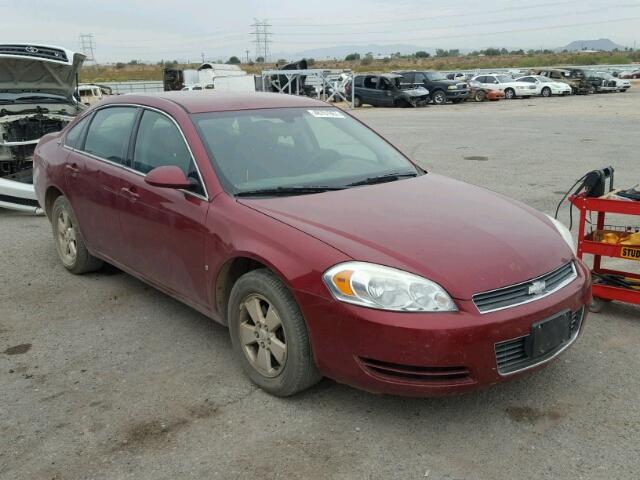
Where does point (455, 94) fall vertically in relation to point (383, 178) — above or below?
above

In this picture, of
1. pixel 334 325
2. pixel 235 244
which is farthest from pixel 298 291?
pixel 235 244

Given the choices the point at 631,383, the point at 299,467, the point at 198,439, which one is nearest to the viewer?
the point at 299,467

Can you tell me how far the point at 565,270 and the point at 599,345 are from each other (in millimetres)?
946

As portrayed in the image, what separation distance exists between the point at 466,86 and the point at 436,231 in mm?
32450

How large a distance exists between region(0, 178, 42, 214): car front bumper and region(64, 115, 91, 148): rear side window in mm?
2512

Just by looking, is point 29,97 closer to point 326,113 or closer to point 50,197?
point 50,197

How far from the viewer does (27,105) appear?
29.5 ft

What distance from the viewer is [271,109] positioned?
14.6 ft

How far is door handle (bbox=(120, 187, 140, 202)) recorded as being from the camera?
14.1 feet

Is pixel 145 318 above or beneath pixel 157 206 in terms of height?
beneath

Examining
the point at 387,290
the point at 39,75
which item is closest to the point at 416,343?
the point at 387,290

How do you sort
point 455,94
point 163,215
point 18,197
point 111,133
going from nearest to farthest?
point 163,215 < point 111,133 < point 18,197 < point 455,94

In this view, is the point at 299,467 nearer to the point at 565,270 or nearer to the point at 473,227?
the point at 473,227

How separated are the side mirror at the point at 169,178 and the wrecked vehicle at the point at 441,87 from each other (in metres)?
30.7
